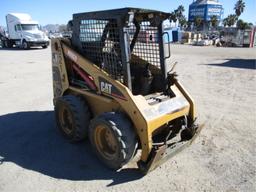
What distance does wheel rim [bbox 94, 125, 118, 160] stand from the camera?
404cm

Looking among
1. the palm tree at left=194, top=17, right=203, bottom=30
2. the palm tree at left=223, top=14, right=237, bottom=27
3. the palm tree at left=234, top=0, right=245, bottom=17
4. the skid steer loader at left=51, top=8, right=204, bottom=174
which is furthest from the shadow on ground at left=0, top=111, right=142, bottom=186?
the palm tree at left=234, top=0, right=245, bottom=17

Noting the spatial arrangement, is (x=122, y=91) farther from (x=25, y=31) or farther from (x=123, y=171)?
(x=25, y=31)

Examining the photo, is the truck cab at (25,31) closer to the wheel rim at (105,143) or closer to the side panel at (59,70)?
the side panel at (59,70)

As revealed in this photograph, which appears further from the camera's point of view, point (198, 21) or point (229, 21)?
point (229, 21)

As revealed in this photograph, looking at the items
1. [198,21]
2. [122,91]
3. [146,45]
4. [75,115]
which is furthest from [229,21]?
[122,91]

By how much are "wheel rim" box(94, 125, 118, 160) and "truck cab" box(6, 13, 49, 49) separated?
74.8 feet

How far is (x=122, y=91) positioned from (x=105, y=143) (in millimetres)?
897

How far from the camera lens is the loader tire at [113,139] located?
3.74m

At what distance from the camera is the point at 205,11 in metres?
62.5

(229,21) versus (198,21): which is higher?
(198,21)

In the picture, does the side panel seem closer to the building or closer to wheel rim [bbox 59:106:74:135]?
wheel rim [bbox 59:106:74:135]

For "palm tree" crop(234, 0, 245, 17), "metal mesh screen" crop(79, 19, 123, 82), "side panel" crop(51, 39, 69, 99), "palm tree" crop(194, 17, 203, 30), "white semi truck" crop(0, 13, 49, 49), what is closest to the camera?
"metal mesh screen" crop(79, 19, 123, 82)

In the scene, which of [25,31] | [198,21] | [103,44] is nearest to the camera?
[103,44]

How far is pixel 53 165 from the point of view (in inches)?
168
